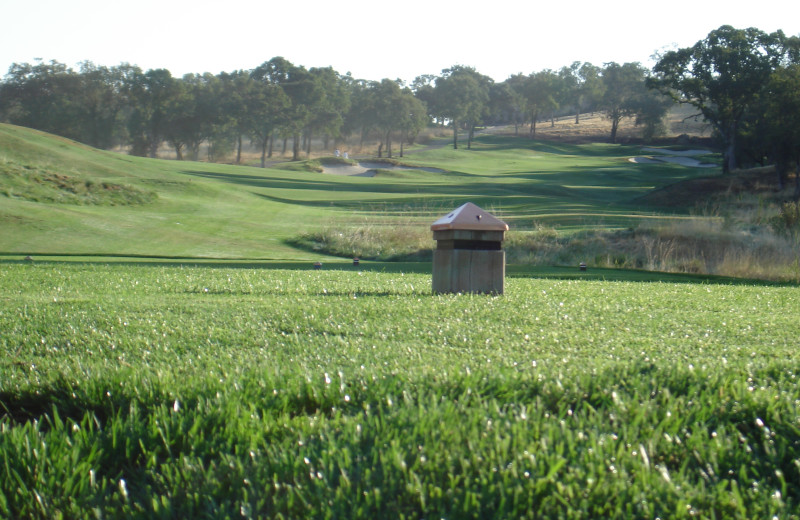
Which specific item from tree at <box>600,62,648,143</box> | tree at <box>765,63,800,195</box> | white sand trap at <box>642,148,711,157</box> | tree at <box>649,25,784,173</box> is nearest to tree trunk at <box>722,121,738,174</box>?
tree at <box>649,25,784,173</box>

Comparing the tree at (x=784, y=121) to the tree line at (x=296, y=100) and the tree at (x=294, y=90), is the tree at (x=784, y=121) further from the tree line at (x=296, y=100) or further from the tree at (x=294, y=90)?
the tree at (x=294, y=90)

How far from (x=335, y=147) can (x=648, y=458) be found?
4649 inches

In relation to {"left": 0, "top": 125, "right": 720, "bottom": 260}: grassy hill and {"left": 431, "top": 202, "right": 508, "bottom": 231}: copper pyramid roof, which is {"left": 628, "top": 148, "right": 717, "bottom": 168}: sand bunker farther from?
{"left": 431, "top": 202, "right": 508, "bottom": 231}: copper pyramid roof

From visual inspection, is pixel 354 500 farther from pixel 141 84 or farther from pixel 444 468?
pixel 141 84

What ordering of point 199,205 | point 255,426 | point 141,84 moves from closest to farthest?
point 255,426, point 199,205, point 141,84

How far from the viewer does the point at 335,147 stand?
390ft

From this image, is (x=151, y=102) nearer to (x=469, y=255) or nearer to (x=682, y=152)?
(x=682, y=152)

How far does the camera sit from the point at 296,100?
96688mm

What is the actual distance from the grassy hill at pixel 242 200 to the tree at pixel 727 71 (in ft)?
26.9

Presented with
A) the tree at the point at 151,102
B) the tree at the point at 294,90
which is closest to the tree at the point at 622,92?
the tree at the point at 294,90

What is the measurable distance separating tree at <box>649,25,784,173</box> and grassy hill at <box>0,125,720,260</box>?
8.21m

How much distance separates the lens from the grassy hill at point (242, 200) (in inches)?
934

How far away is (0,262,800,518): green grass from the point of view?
284 centimetres

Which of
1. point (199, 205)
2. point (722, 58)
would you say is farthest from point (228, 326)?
point (722, 58)
